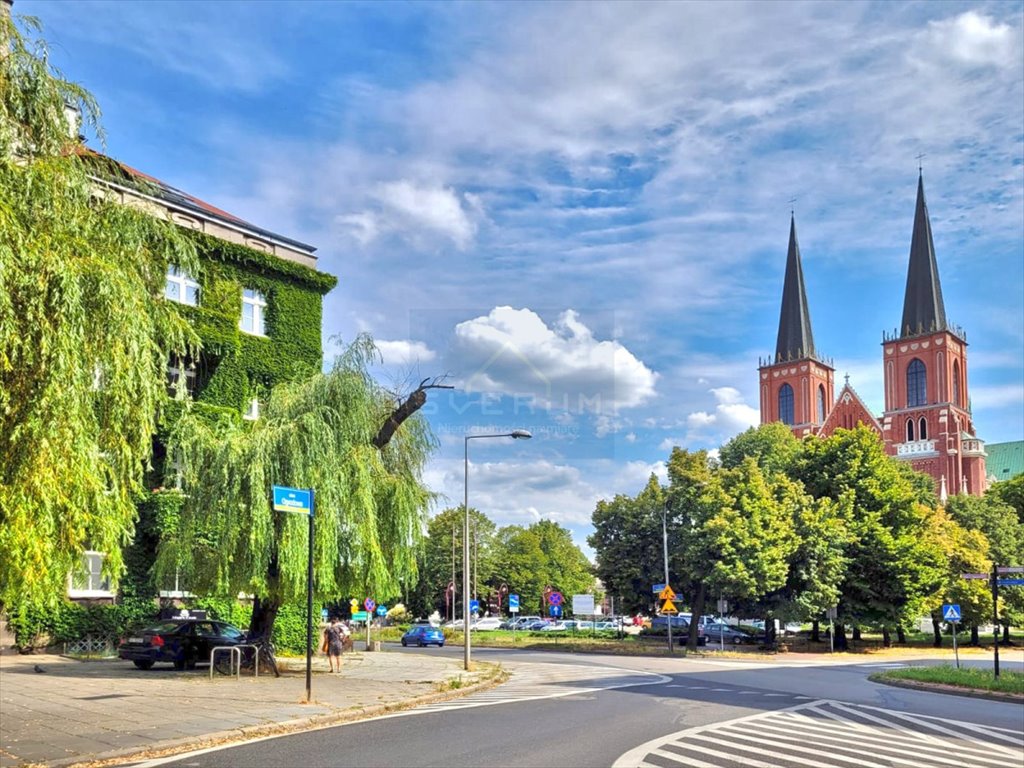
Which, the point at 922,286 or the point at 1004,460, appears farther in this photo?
the point at 1004,460

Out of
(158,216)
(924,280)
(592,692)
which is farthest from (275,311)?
(924,280)

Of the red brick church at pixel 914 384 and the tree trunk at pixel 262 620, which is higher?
the red brick church at pixel 914 384

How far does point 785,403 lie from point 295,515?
116 m

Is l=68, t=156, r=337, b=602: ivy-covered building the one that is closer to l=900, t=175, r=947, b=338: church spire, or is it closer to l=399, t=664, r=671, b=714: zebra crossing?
l=399, t=664, r=671, b=714: zebra crossing

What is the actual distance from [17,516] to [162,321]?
3.62 m

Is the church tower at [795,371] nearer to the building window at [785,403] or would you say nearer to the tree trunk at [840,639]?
the building window at [785,403]

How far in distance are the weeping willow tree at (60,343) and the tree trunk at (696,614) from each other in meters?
39.7

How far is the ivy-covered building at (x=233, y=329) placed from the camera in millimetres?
31844

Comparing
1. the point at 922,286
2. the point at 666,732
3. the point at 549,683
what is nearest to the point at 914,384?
the point at 922,286

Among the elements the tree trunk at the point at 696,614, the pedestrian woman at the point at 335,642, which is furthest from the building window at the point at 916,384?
the pedestrian woman at the point at 335,642

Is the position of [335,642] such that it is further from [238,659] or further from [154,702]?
[154,702]

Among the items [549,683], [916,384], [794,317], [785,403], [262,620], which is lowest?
[549,683]

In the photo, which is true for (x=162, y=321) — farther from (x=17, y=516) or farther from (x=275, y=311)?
(x=275, y=311)

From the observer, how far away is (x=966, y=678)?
26.0 meters
